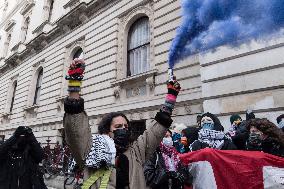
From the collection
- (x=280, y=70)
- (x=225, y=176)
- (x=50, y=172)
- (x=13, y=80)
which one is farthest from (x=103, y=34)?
(x=13, y=80)

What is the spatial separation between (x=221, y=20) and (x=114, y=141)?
276cm

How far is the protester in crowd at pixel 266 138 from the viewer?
3357 millimetres

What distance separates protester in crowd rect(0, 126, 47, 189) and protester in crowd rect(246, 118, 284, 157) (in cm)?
288

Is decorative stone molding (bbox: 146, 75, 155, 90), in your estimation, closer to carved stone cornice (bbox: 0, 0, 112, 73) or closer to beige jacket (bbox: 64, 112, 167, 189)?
carved stone cornice (bbox: 0, 0, 112, 73)

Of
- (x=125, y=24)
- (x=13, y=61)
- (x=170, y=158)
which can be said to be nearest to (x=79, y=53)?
(x=125, y=24)

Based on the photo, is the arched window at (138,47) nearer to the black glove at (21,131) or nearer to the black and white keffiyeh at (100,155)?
the black glove at (21,131)

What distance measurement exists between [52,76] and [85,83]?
3.93 metres

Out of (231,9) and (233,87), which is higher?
(231,9)

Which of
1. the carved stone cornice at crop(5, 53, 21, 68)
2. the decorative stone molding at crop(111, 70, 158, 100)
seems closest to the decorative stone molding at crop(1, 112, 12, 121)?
the carved stone cornice at crop(5, 53, 21, 68)

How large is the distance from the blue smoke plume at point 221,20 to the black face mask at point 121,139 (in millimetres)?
1667

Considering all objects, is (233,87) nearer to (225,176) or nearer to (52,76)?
(225,176)

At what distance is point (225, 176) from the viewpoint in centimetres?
314

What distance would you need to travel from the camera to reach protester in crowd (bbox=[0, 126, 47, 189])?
355 cm

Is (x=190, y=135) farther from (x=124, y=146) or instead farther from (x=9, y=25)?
(x=9, y=25)
